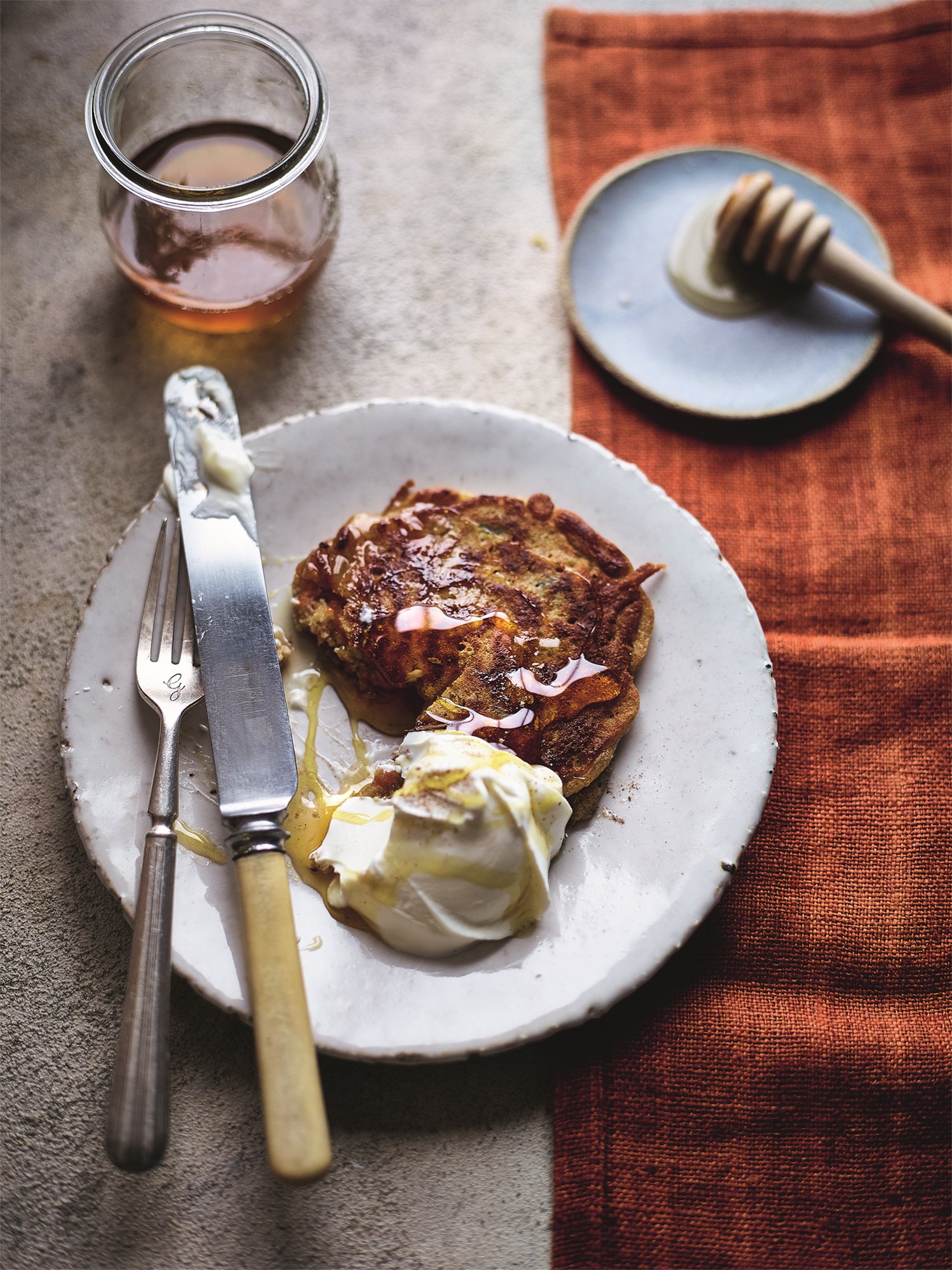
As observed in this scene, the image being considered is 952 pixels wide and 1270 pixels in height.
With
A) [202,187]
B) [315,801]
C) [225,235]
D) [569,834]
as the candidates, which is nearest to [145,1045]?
[315,801]

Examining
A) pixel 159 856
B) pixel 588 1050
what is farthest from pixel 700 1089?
pixel 159 856

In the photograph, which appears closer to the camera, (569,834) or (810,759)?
(569,834)

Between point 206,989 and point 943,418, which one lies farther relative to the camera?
point 943,418

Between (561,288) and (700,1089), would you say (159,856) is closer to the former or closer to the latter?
(700,1089)

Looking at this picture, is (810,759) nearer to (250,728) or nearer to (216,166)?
(250,728)

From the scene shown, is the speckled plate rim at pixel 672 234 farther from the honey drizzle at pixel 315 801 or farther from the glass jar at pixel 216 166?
Answer: the honey drizzle at pixel 315 801

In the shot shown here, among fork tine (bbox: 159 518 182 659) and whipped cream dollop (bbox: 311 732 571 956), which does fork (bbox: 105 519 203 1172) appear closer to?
fork tine (bbox: 159 518 182 659)
